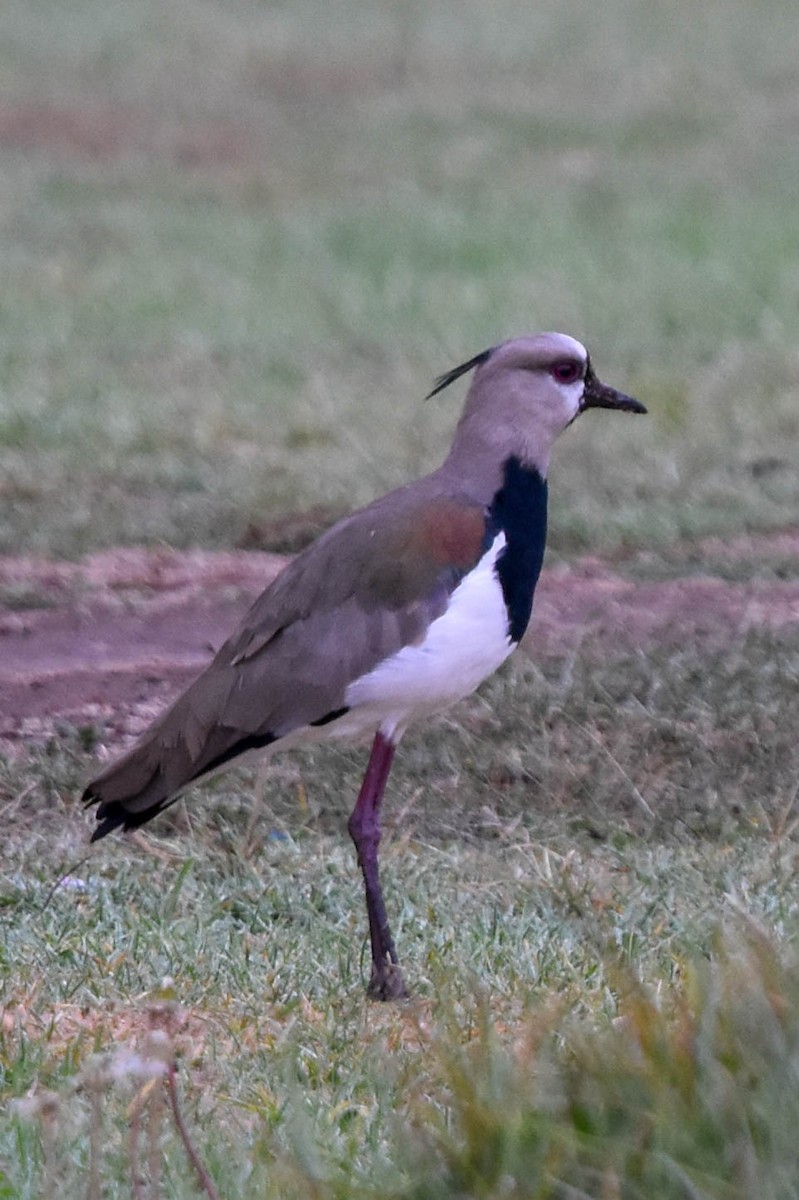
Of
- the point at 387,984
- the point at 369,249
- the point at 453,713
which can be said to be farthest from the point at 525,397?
the point at 369,249

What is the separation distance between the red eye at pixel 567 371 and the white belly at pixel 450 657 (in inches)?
16.6

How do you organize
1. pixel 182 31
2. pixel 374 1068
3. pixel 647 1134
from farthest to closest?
pixel 182 31
pixel 374 1068
pixel 647 1134

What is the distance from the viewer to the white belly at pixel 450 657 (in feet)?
13.3

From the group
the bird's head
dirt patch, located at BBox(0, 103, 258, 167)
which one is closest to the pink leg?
the bird's head

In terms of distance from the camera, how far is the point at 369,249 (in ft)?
40.2

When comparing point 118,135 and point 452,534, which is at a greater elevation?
point 452,534

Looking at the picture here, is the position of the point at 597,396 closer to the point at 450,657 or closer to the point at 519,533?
the point at 519,533

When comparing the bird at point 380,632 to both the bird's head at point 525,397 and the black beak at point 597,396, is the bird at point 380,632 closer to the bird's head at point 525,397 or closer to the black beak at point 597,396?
the bird's head at point 525,397

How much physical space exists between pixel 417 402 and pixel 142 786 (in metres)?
5.16

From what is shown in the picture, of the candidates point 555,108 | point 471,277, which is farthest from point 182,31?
point 471,277

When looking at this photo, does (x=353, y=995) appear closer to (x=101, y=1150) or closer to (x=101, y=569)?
(x=101, y=1150)

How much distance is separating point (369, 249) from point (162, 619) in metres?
6.33

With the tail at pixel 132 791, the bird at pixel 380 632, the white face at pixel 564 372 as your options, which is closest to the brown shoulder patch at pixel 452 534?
the bird at pixel 380 632

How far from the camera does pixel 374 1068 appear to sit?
3594 millimetres
